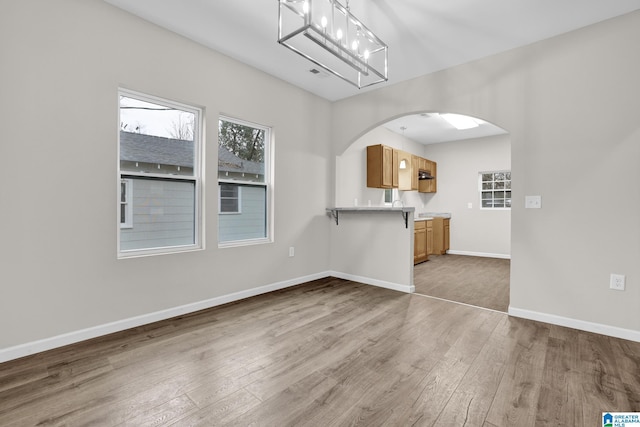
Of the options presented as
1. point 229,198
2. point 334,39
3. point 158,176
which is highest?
point 334,39

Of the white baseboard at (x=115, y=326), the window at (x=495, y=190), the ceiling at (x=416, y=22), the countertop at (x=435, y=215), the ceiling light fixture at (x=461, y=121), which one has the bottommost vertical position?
the white baseboard at (x=115, y=326)

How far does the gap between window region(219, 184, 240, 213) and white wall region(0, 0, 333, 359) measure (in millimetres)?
194

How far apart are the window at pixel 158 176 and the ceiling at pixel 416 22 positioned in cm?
79

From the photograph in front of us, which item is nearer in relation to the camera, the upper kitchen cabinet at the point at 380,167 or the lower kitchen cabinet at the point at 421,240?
the upper kitchen cabinet at the point at 380,167

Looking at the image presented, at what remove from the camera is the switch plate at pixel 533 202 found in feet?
9.86

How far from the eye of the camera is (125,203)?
2.79 m

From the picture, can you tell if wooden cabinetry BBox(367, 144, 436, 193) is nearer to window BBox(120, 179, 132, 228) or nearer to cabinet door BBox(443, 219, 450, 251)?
cabinet door BBox(443, 219, 450, 251)

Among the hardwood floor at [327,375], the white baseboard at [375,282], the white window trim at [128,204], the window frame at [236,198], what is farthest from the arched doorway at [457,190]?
the white window trim at [128,204]

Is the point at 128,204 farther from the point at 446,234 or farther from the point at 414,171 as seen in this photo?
the point at 446,234

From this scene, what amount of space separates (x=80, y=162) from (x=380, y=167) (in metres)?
4.58

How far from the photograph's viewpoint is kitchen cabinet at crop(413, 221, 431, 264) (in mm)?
5848

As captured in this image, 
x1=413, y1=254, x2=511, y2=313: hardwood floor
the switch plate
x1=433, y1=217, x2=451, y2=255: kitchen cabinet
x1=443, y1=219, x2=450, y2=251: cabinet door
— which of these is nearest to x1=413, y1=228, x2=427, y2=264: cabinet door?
x1=413, y1=254, x2=511, y2=313: hardwood floor

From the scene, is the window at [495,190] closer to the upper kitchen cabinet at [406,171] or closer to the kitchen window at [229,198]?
the upper kitchen cabinet at [406,171]

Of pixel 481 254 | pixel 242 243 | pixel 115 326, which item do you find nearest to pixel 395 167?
pixel 481 254
